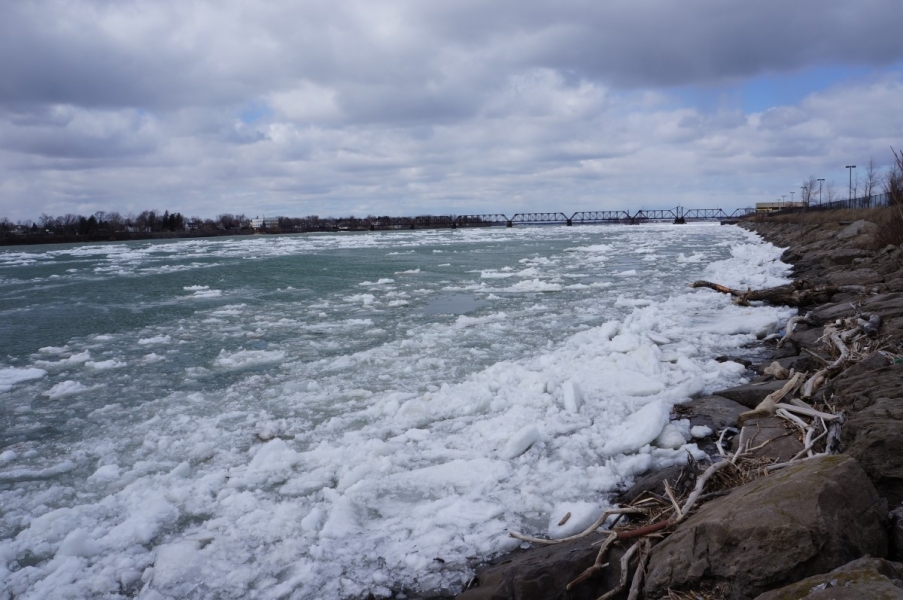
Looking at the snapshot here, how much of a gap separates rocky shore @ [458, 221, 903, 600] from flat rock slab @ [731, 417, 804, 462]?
0.01 meters

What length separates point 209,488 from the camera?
15.9 feet

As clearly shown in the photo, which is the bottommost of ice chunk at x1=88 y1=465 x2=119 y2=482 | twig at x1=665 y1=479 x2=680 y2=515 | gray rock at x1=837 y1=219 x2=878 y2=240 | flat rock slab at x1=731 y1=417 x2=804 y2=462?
ice chunk at x1=88 y1=465 x2=119 y2=482

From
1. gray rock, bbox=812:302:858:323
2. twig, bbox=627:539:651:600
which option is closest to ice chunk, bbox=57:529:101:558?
twig, bbox=627:539:651:600

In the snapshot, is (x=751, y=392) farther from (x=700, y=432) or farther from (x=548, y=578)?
(x=548, y=578)

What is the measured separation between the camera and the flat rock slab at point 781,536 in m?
2.46

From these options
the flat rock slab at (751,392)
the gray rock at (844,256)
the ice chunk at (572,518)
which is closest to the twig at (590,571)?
the ice chunk at (572,518)

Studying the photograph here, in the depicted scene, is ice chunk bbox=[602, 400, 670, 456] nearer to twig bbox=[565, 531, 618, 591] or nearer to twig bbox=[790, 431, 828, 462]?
twig bbox=[790, 431, 828, 462]

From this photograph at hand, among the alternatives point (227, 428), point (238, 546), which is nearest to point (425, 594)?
point (238, 546)

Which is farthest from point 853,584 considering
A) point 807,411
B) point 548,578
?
point 807,411

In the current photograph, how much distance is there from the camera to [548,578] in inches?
129

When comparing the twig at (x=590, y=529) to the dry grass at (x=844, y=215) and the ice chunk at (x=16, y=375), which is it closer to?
the ice chunk at (x=16, y=375)

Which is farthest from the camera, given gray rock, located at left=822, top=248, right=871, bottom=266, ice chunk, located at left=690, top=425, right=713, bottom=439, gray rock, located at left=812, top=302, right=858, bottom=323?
gray rock, located at left=822, top=248, right=871, bottom=266

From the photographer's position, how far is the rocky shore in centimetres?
245

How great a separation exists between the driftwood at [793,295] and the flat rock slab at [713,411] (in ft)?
19.6
